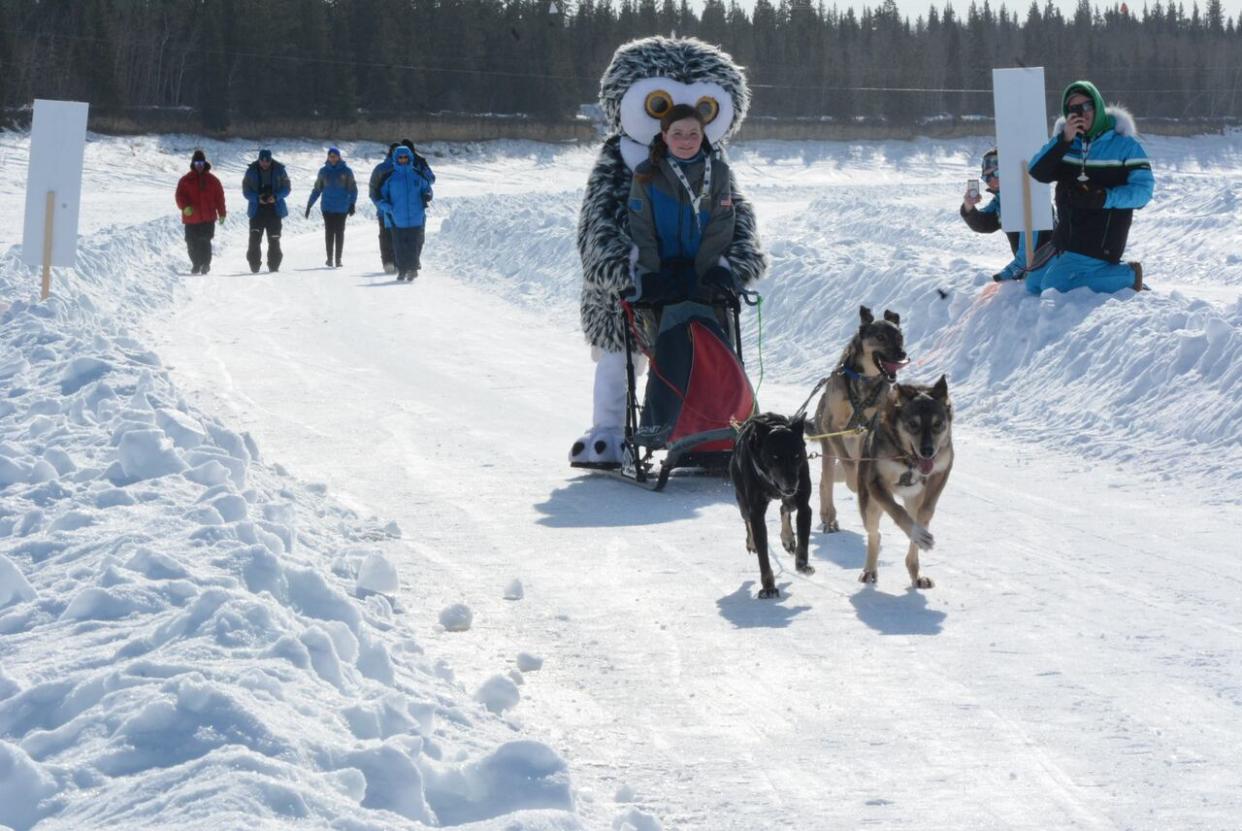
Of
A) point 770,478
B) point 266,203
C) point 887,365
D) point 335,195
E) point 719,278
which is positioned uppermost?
point 335,195

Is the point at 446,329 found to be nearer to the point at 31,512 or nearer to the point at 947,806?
the point at 31,512

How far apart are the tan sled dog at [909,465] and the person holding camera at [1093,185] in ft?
17.9

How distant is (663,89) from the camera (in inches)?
337

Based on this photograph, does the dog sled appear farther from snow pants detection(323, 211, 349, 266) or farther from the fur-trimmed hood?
snow pants detection(323, 211, 349, 266)

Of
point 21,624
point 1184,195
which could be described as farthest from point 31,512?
point 1184,195

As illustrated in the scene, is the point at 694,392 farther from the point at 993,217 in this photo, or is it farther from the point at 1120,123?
the point at 993,217

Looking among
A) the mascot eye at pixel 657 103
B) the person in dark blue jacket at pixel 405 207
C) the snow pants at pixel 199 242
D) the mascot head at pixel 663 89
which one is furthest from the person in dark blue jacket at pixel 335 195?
the mascot eye at pixel 657 103

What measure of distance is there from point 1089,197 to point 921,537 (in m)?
5.81

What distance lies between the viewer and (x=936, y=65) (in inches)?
4803

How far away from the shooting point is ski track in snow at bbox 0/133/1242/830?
11.4 ft

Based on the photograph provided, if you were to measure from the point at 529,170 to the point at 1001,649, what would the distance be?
226ft

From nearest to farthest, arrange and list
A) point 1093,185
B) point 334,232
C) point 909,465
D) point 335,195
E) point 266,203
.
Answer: point 909,465 < point 1093,185 < point 266,203 < point 335,195 < point 334,232

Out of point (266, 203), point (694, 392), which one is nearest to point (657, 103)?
point (694, 392)

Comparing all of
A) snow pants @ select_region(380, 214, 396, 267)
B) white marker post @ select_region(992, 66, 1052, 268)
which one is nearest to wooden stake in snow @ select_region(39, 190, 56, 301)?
white marker post @ select_region(992, 66, 1052, 268)
